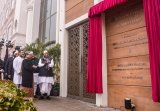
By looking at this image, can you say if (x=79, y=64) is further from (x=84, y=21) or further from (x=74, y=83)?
(x=84, y=21)

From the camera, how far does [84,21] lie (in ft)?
26.4

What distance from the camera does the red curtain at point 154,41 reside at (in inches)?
179

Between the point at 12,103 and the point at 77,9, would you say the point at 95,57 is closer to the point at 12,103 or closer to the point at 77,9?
the point at 77,9

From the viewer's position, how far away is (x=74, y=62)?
28.2 feet

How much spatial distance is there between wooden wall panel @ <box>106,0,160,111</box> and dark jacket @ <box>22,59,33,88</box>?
9.40ft

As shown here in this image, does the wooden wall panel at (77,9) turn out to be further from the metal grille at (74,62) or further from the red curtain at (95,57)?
the red curtain at (95,57)

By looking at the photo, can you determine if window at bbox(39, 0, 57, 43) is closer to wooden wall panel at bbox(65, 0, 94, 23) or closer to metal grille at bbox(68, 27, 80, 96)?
wooden wall panel at bbox(65, 0, 94, 23)

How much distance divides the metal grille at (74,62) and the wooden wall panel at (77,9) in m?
0.53

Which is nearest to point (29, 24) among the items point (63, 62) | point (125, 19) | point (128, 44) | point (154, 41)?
point (63, 62)

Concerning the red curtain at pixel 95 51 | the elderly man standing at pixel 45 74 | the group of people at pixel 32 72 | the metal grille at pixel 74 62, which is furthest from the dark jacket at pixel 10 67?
the red curtain at pixel 95 51

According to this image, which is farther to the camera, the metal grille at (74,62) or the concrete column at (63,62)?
the concrete column at (63,62)

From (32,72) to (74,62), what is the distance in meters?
1.64

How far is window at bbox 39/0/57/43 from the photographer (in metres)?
13.7

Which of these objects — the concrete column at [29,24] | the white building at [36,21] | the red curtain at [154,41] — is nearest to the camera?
the red curtain at [154,41]
